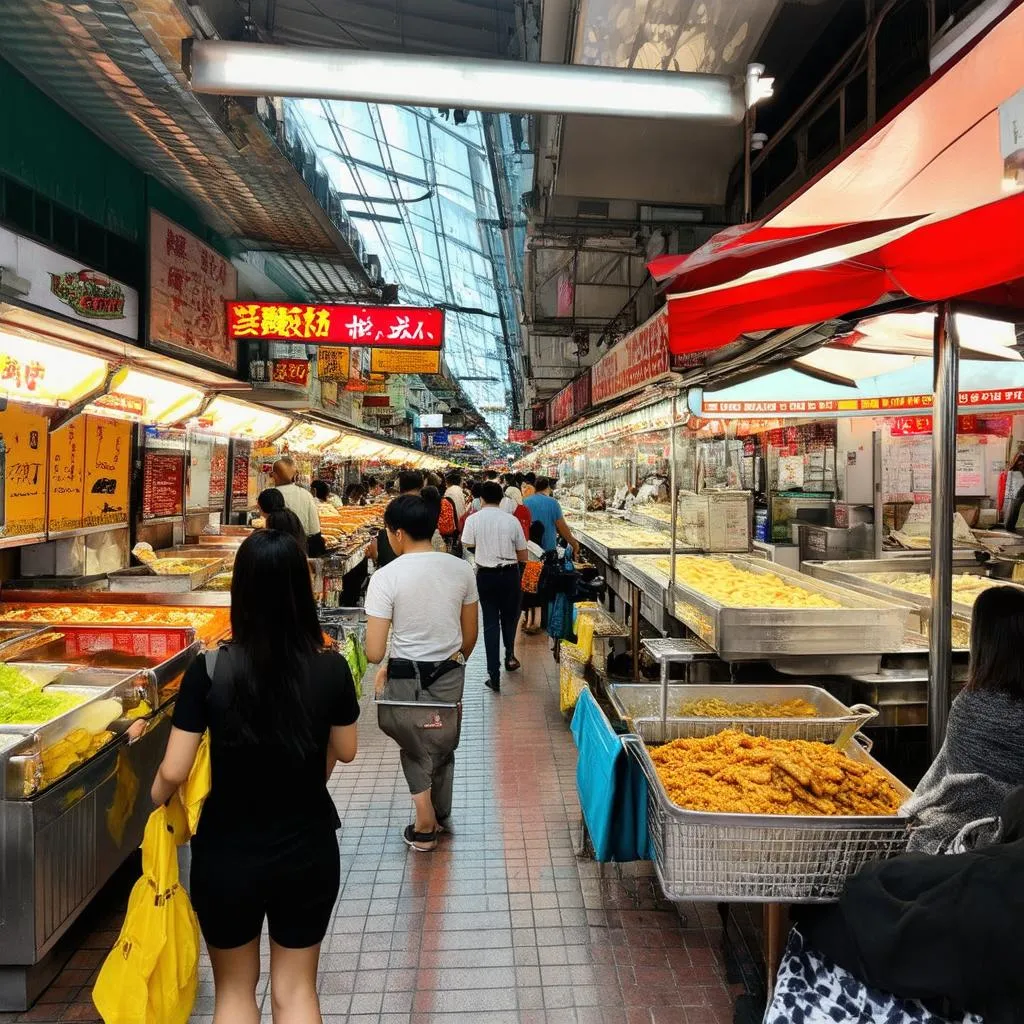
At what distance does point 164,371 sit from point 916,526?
879 cm

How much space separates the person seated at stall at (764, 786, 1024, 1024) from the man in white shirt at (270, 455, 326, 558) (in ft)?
23.3

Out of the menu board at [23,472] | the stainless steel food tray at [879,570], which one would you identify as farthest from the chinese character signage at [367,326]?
the stainless steel food tray at [879,570]

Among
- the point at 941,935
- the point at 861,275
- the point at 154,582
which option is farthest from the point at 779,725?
the point at 154,582

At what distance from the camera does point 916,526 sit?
9.32 m

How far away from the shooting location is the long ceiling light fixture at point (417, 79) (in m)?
3.09

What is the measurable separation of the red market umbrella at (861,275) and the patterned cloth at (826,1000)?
1.93 m

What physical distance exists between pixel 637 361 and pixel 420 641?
3.33 m

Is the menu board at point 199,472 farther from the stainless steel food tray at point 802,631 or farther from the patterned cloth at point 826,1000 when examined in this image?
the patterned cloth at point 826,1000

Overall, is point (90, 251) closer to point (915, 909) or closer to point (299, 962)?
point (299, 962)

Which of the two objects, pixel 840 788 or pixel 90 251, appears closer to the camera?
pixel 840 788

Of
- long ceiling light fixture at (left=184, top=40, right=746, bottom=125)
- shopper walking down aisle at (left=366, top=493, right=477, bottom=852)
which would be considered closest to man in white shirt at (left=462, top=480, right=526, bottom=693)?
shopper walking down aisle at (left=366, top=493, right=477, bottom=852)

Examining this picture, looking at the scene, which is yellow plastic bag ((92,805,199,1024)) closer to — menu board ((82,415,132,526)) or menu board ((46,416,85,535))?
menu board ((46,416,85,535))

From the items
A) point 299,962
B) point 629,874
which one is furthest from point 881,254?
point 629,874

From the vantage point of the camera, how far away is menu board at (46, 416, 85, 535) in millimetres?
5934
